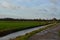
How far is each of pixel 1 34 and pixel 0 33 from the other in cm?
26

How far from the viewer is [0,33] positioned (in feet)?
111

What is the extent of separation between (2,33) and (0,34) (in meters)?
1.32

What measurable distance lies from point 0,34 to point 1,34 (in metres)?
0.42

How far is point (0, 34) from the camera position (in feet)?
110

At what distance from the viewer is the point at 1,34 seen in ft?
111

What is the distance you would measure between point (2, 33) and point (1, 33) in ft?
1.87

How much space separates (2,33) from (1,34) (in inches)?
35.9

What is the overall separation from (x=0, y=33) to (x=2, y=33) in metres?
1.08

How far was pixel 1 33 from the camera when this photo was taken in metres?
34.2

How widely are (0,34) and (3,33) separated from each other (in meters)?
1.80
